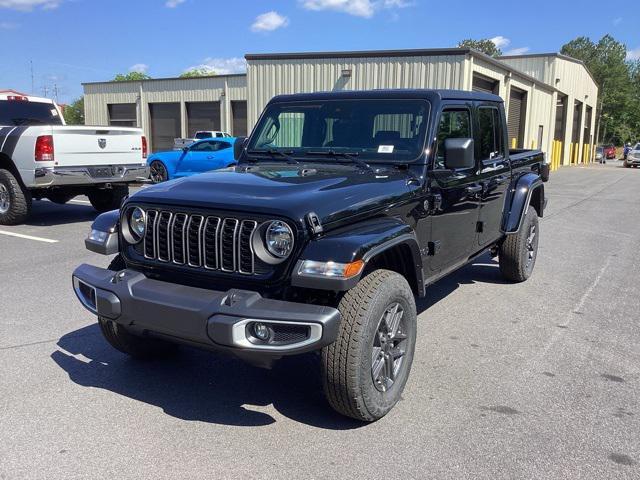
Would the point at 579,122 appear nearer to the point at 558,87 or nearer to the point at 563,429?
the point at 558,87

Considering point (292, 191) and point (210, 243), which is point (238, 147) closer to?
point (292, 191)

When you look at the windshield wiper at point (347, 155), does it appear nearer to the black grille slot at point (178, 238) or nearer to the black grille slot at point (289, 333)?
the black grille slot at point (178, 238)

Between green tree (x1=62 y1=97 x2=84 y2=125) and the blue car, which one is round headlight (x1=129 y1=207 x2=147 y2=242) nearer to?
the blue car

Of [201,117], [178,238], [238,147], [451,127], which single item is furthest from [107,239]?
[201,117]

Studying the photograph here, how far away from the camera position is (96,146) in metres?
9.52

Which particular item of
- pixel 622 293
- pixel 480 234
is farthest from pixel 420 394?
pixel 622 293

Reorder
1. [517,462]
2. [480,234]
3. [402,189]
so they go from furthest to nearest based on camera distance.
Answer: [480,234] → [402,189] → [517,462]

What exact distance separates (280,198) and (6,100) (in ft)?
31.3

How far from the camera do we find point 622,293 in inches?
240

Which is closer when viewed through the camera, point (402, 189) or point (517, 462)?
point (517, 462)

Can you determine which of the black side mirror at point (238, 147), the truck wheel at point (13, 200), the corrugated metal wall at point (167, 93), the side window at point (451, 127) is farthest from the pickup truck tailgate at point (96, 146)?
the corrugated metal wall at point (167, 93)

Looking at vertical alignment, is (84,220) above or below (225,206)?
below

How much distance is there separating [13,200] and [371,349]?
26.7 feet

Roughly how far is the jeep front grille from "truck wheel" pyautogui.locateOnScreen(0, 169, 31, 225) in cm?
702
